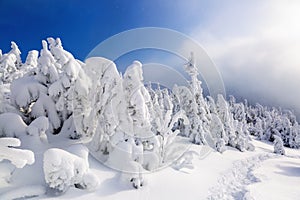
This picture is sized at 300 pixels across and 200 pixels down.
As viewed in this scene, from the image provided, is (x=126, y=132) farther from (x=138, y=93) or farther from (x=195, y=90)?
(x=195, y=90)

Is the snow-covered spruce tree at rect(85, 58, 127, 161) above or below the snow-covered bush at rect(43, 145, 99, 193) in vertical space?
above

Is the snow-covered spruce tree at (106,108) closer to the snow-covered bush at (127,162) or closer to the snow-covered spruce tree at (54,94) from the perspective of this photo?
the snow-covered bush at (127,162)

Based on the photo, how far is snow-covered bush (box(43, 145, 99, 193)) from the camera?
9375 mm

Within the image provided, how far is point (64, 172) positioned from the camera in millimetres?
9594

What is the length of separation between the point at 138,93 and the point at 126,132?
2320 mm

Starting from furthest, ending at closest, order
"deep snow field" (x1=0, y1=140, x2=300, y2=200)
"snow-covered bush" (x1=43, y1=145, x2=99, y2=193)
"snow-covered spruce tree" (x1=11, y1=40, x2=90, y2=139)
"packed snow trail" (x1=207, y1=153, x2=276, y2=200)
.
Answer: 1. "snow-covered spruce tree" (x1=11, y1=40, x2=90, y2=139)
2. "packed snow trail" (x1=207, y1=153, x2=276, y2=200)
3. "deep snow field" (x1=0, y1=140, x2=300, y2=200)
4. "snow-covered bush" (x1=43, y1=145, x2=99, y2=193)

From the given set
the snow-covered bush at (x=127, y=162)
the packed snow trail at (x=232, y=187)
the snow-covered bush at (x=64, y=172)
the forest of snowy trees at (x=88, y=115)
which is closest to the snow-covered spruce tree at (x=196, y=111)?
the packed snow trail at (x=232, y=187)

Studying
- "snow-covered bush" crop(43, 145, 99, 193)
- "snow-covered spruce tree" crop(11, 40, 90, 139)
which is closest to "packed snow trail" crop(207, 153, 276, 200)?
"snow-covered bush" crop(43, 145, 99, 193)

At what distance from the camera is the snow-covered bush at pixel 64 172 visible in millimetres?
9375

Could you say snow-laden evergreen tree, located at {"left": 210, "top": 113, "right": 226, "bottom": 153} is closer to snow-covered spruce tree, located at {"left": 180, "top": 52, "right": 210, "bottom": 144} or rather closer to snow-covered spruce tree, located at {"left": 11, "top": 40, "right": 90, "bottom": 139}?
snow-covered spruce tree, located at {"left": 180, "top": 52, "right": 210, "bottom": 144}

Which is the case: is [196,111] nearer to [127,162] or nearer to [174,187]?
[174,187]

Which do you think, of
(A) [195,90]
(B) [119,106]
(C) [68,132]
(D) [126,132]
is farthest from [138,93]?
(A) [195,90]

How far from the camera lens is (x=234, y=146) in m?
40.0

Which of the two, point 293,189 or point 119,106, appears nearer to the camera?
point 119,106
